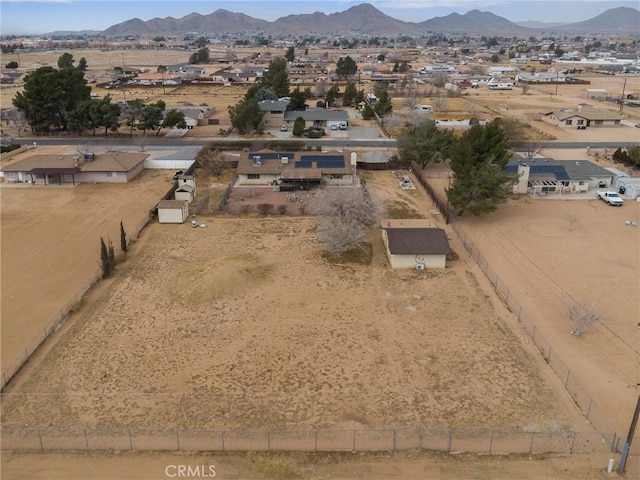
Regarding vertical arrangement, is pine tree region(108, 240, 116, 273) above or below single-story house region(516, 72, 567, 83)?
below

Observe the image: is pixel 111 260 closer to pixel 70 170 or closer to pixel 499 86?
pixel 70 170

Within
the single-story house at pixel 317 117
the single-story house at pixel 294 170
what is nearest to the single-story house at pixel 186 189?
the single-story house at pixel 294 170

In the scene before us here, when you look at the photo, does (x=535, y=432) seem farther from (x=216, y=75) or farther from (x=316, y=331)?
(x=216, y=75)

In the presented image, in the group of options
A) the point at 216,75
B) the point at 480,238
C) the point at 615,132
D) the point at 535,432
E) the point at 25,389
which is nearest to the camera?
the point at 535,432

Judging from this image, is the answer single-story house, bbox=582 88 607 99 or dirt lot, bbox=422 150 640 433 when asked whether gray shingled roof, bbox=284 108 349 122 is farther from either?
single-story house, bbox=582 88 607 99

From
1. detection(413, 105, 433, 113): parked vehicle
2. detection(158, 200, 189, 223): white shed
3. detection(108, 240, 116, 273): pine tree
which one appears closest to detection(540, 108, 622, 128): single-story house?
detection(413, 105, 433, 113): parked vehicle

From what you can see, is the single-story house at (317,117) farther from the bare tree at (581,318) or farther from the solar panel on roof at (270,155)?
the bare tree at (581,318)

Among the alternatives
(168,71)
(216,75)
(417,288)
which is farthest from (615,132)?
(168,71)
